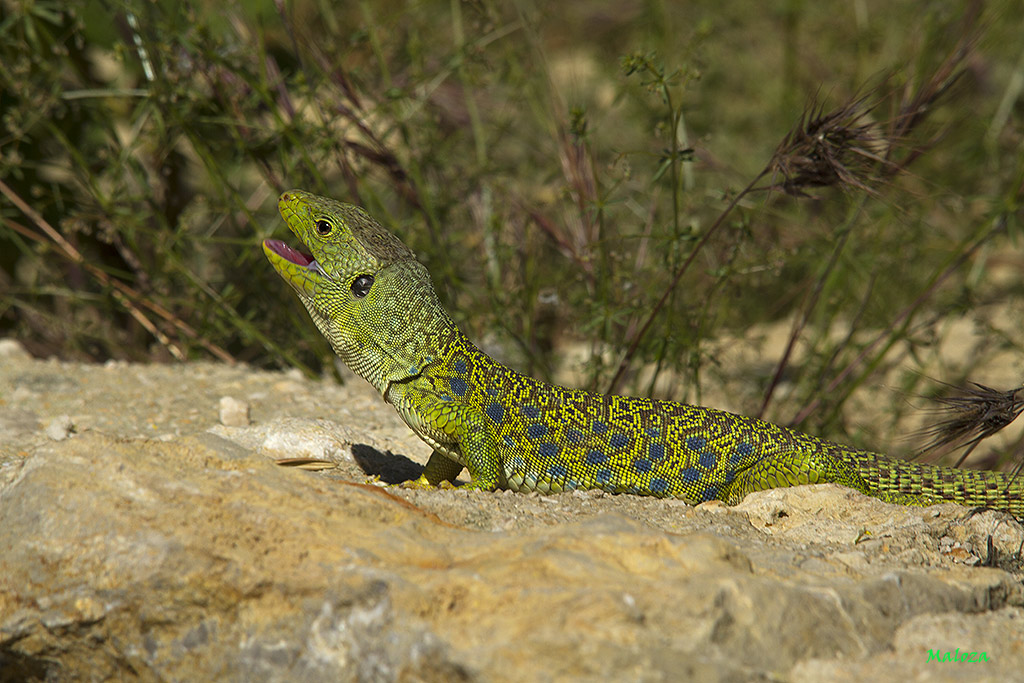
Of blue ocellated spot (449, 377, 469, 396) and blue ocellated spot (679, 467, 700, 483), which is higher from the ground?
blue ocellated spot (679, 467, 700, 483)

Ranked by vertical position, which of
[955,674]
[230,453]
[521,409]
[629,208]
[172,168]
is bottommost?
[230,453]

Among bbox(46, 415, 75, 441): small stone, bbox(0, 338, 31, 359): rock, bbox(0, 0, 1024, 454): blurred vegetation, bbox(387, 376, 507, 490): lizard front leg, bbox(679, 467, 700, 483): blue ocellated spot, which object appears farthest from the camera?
bbox(0, 338, 31, 359): rock

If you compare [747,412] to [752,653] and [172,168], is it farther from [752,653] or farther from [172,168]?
[172,168]

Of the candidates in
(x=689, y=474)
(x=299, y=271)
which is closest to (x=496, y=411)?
(x=689, y=474)

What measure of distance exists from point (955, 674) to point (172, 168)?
6.93 metres

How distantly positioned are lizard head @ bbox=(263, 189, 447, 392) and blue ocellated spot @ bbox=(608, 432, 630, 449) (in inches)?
40.4

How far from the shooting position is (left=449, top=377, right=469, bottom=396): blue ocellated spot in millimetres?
4430

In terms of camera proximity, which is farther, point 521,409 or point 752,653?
point 521,409

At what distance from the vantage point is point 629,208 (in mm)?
7023

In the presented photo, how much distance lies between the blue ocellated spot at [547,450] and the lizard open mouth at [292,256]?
1.41m

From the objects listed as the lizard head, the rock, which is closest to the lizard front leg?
the lizard head

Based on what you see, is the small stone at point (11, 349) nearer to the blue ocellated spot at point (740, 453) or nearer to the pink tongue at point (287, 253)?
the pink tongue at point (287, 253)

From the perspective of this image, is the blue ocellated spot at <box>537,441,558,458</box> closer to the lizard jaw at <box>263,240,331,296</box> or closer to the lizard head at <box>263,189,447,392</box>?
the lizard head at <box>263,189,447,392</box>

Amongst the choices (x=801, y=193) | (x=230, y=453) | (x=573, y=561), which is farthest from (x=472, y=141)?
(x=573, y=561)
